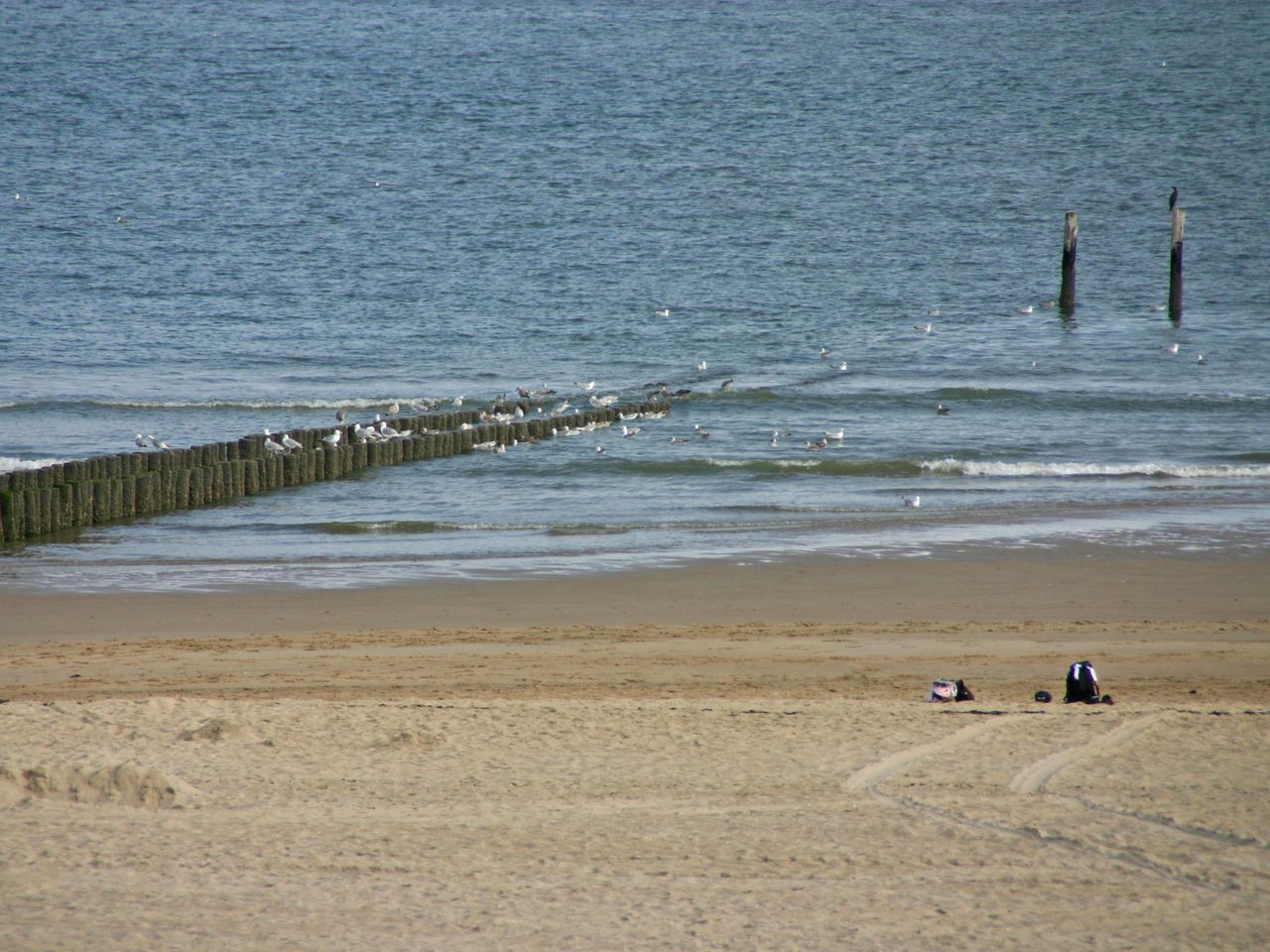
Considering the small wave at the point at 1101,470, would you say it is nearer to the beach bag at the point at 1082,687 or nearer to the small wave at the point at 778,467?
the small wave at the point at 778,467

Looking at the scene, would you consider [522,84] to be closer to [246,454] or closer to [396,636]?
[246,454]

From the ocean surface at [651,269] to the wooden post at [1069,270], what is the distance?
3.76ft

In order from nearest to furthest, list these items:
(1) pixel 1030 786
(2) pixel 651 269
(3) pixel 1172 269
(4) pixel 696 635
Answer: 1. (1) pixel 1030 786
2. (4) pixel 696 635
3. (3) pixel 1172 269
4. (2) pixel 651 269

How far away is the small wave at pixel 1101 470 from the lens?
17406 mm

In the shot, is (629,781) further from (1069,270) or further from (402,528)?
(1069,270)

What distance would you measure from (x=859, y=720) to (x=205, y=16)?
81.9 m

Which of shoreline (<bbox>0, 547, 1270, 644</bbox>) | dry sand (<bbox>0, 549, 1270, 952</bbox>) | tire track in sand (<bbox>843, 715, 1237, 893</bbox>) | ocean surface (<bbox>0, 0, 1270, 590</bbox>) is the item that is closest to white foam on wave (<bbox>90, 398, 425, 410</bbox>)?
ocean surface (<bbox>0, 0, 1270, 590</bbox>)

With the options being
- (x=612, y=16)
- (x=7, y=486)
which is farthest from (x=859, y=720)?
(x=612, y=16)

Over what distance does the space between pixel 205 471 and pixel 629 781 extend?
1130cm

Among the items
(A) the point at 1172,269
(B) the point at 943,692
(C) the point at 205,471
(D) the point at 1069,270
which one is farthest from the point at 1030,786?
(D) the point at 1069,270

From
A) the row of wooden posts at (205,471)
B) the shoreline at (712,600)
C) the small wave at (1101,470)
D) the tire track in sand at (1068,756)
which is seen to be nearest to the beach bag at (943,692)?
the tire track in sand at (1068,756)

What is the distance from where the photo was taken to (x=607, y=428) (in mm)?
22562

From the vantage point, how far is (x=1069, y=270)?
1492 inches

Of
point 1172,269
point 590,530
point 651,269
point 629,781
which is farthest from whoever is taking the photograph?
point 651,269
